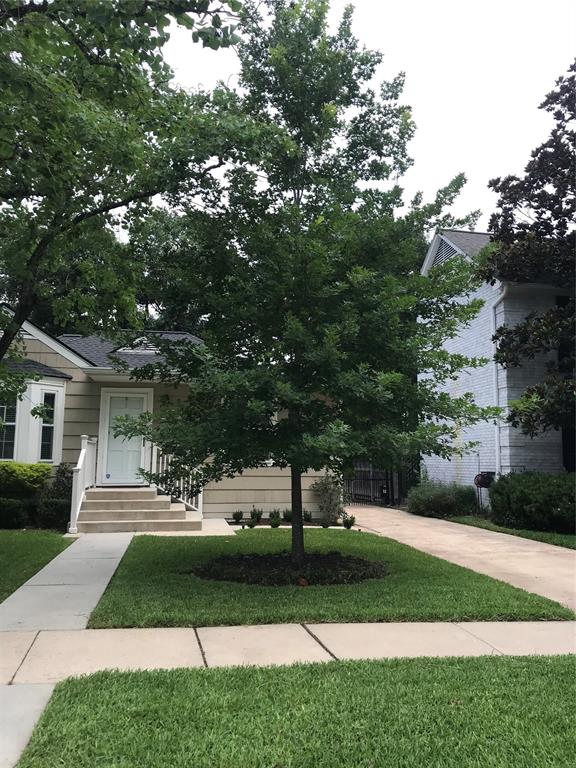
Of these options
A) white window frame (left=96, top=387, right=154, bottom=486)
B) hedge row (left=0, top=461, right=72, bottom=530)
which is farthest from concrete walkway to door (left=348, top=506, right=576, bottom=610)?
hedge row (left=0, top=461, right=72, bottom=530)

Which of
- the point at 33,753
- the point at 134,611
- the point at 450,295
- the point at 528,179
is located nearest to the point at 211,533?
the point at 134,611

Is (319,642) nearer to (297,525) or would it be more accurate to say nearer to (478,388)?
(297,525)

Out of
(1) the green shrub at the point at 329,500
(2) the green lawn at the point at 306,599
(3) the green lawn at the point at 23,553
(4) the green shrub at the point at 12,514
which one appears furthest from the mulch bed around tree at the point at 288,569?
(4) the green shrub at the point at 12,514

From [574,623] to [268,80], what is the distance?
27.7ft

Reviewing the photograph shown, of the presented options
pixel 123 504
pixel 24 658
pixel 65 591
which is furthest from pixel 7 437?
pixel 24 658

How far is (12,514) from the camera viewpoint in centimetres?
1131

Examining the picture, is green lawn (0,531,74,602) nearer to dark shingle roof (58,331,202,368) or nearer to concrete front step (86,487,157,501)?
concrete front step (86,487,157,501)

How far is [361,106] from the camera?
10.8m

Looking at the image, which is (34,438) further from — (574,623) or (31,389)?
(574,623)

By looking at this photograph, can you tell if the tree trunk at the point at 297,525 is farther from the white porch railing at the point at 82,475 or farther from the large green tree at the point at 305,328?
the white porch railing at the point at 82,475

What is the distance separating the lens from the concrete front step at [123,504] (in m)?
11.5

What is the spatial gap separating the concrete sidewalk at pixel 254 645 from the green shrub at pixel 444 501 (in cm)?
950

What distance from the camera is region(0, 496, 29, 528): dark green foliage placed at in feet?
36.9

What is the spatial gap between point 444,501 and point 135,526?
7.52m
